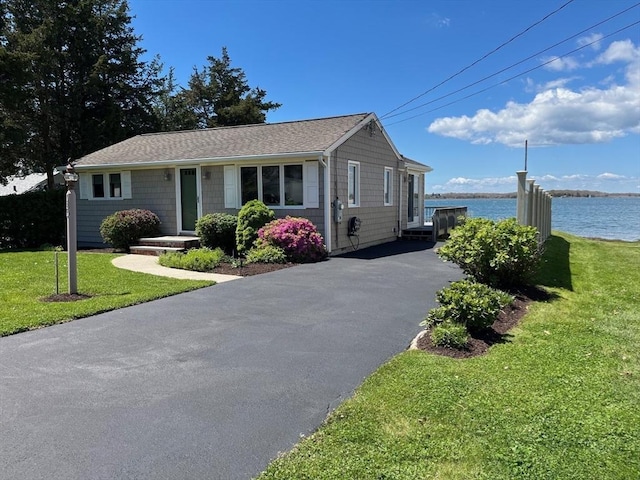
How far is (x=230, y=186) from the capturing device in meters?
13.7

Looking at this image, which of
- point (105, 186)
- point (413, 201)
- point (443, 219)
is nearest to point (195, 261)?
point (105, 186)

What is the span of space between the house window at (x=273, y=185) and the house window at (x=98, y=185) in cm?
592

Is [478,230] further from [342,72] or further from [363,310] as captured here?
[342,72]

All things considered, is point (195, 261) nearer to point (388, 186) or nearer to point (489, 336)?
point (489, 336)

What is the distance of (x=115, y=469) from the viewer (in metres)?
Result: 2.65

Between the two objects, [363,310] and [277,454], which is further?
[363,310]

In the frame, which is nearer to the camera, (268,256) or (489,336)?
(489,336)

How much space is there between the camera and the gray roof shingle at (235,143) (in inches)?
514

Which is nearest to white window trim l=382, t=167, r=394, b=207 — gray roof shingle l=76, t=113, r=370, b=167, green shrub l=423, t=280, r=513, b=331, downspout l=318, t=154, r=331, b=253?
gray roof shingle l=76, t=113, r=370, b=167

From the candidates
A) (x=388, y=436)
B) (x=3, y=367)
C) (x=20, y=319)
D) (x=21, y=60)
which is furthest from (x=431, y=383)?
(x=21, y=60)

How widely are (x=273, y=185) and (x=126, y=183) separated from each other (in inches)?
226

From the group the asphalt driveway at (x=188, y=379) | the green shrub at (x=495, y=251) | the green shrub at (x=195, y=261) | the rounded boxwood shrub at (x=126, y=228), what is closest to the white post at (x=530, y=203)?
the green shrub at (x=495, y=251)

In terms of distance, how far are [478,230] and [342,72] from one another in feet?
61.1

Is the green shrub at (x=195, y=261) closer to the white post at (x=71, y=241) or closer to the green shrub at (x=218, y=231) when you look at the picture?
the green shrub at (x=218, y=231)
